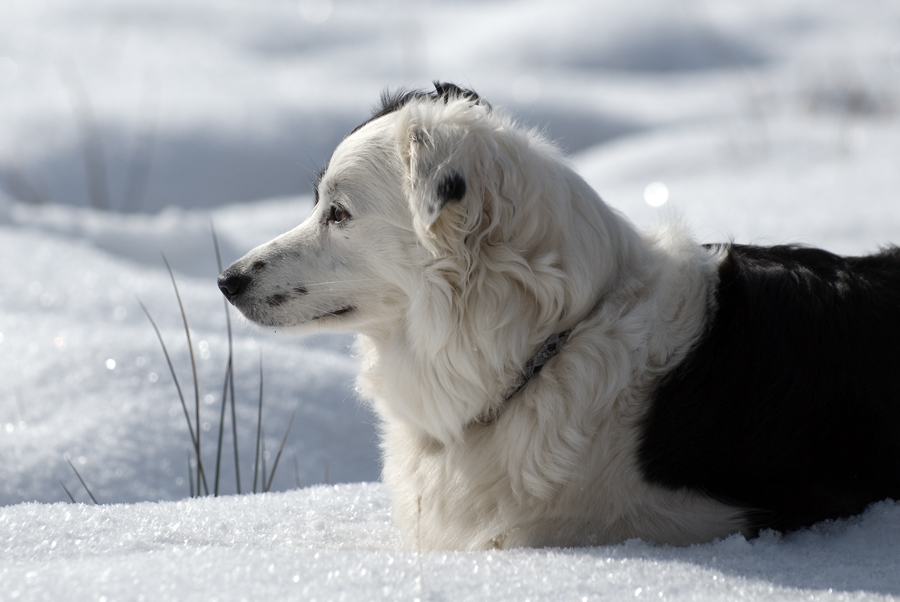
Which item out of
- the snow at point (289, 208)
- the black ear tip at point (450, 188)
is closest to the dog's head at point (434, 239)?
the black ear tip at point (450, 188)

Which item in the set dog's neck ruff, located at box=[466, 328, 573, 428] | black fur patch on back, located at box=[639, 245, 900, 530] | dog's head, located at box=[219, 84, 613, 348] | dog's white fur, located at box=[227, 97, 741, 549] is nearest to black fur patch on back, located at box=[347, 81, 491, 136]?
dog's head, located at box=[219, 84, 613, 348]

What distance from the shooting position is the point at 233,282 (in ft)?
7.48

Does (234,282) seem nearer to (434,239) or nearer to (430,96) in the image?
(434,239)

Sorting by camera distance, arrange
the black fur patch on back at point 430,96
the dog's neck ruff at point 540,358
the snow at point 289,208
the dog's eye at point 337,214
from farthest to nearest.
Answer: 1. the black fur patch on back at point 430,96
2. the dog's eye at point 337,214
3. the dog's neck ruff at point 540,358
4. the snow at point 289,208

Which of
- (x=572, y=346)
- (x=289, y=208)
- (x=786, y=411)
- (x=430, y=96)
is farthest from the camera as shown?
(x=289, y=208)

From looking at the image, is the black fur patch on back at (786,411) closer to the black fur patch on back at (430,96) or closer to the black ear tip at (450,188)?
the black ear tip at (450,188)

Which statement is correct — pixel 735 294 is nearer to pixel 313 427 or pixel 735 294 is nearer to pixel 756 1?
pixel 313 427

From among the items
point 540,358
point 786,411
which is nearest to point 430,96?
point 540,358

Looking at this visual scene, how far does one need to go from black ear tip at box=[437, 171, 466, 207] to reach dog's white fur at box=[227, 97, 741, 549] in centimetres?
2

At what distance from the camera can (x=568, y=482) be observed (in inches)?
77.8

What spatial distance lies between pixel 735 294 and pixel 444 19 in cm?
1443

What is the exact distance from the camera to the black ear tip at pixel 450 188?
1963 mm

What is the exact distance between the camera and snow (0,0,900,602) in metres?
1.71

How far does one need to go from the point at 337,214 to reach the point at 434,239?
1.17 feet
